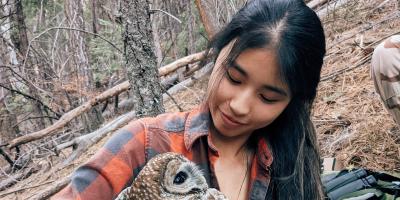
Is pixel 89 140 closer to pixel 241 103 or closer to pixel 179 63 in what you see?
pixel 179 63

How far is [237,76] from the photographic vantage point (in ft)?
5.90

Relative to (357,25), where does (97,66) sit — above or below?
below

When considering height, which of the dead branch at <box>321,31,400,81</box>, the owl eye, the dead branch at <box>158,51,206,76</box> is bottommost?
the dead branch at <box>158,51,206,76</box>

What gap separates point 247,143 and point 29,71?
22.5 ft

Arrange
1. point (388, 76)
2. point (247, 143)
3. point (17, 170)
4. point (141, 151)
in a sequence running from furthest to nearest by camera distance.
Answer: point (17, 170) → point (388, 76) → point (247, 143) → point (141, 151)

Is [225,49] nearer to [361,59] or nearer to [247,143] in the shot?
[247,143]

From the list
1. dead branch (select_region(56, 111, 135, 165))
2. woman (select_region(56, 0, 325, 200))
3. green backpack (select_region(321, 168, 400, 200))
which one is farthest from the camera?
dead branch (select_region(56, 111, 135, 165))

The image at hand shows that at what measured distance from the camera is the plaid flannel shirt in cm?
167

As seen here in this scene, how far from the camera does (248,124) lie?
75.0 inches

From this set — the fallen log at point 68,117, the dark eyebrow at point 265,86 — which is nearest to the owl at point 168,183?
the dark eyebrow at point 265,86

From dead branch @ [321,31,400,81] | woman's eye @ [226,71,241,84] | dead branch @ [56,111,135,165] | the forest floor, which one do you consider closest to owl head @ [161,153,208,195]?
woman's eye @ [226,71,241,84]

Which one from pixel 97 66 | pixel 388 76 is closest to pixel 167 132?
pixel 388 76

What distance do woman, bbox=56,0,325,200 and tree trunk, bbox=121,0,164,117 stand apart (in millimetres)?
1317

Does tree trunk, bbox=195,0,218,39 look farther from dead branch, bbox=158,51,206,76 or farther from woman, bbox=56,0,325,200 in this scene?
woman, bbox=56,0,325,200
